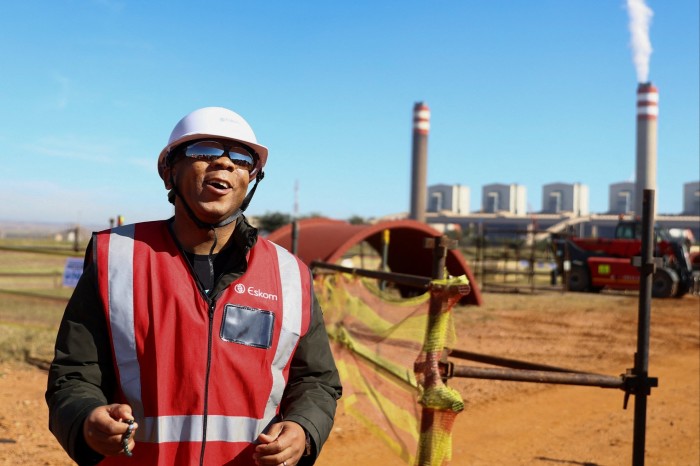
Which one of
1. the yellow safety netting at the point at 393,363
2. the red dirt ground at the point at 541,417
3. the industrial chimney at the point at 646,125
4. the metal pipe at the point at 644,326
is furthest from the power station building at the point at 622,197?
the metal pipe at the point at 644,326

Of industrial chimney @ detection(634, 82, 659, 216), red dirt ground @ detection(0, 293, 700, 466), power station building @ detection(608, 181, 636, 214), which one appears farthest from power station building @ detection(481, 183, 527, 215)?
red dirt ground @ detection(0, 293, 700, 466)

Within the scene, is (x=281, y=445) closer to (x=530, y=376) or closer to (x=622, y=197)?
(x=530, y=376)

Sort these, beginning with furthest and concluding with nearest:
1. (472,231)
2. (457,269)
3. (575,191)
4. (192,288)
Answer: (575,191), (472,231), (457,269), (192,288)

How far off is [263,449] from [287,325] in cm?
36

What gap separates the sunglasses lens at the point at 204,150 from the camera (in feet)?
6.53

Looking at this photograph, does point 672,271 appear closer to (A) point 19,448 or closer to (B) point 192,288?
(A) point 19,448

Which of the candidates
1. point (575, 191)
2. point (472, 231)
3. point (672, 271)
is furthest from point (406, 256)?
point (575, 191)

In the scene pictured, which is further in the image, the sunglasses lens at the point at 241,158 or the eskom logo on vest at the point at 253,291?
the sunglasses lens at the point at 241,158

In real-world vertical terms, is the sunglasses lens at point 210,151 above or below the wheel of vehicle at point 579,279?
above

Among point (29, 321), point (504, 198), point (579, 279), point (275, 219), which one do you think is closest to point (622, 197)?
point (504, 198)

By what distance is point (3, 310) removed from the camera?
1250cm

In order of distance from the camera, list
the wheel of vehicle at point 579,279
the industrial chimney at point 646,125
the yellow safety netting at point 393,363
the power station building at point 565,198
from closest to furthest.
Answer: the yellow safety netting at point 393,363 < the wheel of vehicle at point 579,279 < the industrial chimney at point 646,125 < the power station building at point 565,198

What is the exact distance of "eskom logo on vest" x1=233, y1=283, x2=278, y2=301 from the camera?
75.8 inches

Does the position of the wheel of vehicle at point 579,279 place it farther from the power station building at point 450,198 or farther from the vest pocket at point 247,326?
the power station building at point 450,198
